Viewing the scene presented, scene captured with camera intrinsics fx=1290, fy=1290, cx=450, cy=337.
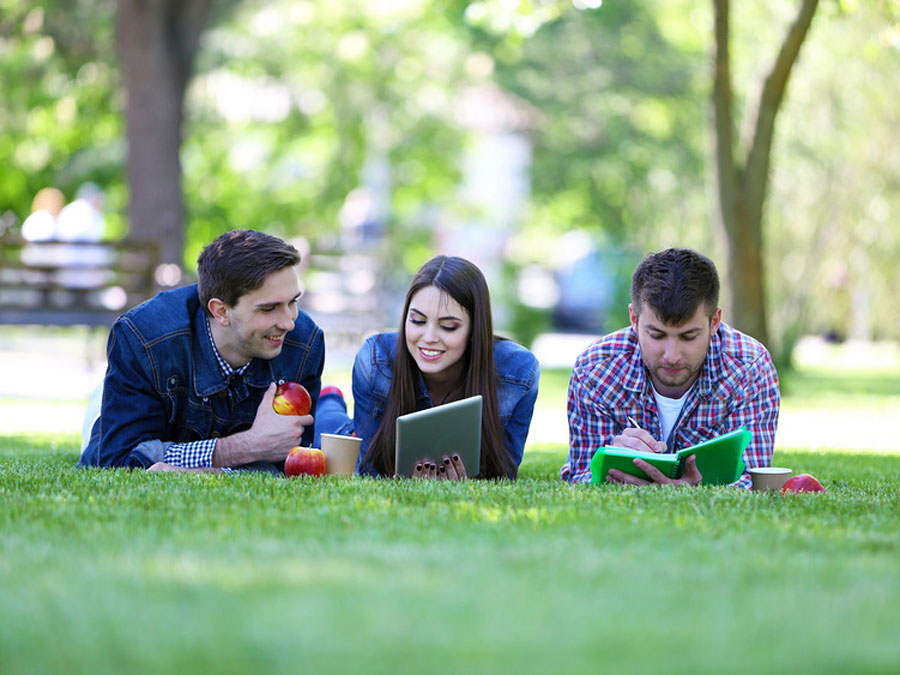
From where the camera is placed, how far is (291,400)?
5.61m

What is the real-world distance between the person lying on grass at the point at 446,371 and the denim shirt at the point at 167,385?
1.47ft

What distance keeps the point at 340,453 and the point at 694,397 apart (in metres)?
1.57

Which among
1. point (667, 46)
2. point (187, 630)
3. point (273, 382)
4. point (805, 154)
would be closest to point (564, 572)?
point (187, 630)

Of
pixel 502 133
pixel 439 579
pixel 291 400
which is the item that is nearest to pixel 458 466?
pixel 291 400

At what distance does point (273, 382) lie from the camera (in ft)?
19.1

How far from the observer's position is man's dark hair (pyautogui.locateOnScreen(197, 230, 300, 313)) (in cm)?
545

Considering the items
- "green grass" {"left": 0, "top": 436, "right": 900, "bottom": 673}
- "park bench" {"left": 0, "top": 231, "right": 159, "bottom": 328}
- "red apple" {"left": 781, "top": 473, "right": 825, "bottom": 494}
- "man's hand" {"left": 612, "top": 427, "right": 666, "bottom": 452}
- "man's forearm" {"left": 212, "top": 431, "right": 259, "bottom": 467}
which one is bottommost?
"green grass" {"left": 0, "top": 436, "right": 900, "bottom": 673}

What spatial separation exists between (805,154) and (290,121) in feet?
37.5

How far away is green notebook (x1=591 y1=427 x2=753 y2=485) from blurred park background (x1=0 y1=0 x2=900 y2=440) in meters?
7.73

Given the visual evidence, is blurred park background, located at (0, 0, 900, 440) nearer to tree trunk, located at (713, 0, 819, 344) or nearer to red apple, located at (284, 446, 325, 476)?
tree trunk, located at (713, 0, 819, 344)

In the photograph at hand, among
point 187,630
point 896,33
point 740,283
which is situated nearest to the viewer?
point 187,630

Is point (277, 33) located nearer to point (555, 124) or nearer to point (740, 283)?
point (555, 124)

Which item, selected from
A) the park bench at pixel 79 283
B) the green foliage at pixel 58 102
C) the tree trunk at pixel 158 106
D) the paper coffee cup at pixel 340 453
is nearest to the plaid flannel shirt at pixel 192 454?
the paper coffee cup at pixel 340 453

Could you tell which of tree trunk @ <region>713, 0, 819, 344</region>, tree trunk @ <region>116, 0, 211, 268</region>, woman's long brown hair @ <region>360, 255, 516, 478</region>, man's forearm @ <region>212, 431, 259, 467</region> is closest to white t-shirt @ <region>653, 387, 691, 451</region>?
woman's long brown hair @ <region>360, 255, 516, 478</region>
